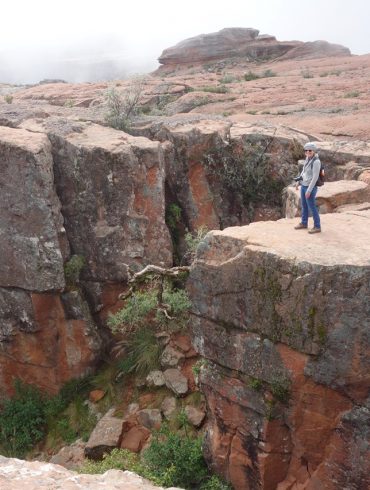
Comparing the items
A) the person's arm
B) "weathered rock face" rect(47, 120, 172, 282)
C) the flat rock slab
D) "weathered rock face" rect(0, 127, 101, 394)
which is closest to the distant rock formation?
"weathered rock face" rect(47, 120, 172, 282)

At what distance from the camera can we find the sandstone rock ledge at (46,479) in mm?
4051

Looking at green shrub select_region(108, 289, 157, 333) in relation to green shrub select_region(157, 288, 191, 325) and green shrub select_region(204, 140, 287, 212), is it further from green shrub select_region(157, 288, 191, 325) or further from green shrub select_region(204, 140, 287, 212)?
green shrub select_region(204, 140, 287, 212)

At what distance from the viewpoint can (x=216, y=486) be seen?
9.45m

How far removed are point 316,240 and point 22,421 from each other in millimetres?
9134

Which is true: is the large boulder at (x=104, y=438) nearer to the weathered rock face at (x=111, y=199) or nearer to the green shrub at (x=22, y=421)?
the green shrub at (x=22, y=421)

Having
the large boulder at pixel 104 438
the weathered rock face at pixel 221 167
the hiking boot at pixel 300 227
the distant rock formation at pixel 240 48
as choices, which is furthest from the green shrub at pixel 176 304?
the distant rock formation at pixel 240 48

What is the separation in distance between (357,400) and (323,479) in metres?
1.57

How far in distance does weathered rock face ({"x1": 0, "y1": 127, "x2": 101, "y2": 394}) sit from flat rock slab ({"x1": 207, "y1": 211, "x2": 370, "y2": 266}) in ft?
17.3

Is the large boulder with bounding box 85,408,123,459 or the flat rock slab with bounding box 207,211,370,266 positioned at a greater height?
the flat rock slab with bounding box 207,211,370,266

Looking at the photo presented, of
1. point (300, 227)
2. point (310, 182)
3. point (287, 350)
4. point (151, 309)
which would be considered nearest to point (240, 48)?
point (151, 309)

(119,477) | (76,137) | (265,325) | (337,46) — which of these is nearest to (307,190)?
(265,325)

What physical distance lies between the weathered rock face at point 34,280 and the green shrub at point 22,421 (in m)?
0.34

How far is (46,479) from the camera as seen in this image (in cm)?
421

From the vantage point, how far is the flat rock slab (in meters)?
7.75
